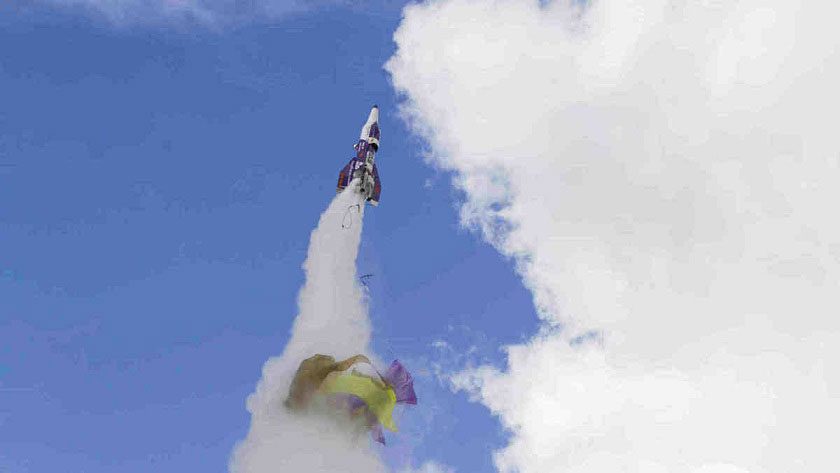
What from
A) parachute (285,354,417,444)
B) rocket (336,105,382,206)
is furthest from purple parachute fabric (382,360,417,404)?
rocket (336,105,382,206)

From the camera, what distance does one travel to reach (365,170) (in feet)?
322

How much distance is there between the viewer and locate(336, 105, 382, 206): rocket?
319 ft

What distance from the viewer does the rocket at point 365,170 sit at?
97.2m

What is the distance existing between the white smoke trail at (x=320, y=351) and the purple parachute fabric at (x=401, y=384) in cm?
531

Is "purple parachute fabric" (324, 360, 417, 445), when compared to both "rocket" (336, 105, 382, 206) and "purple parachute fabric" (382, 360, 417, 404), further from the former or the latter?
"rocket" (336, 105, 382, 206)

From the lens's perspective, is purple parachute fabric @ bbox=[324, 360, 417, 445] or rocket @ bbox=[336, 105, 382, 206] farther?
rocket @ bbox=[336, 105, 382, 206]

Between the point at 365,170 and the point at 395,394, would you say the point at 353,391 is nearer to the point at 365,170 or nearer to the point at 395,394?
the point at 395,394

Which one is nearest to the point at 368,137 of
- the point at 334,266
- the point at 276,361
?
the point at 334,266

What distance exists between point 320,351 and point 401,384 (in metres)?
9.69

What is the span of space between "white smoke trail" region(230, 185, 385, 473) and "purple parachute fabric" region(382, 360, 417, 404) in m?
5.31

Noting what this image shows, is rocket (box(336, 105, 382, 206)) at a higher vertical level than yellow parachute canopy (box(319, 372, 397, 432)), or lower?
higher

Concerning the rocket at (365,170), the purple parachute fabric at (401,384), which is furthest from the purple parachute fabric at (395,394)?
the rocket at (365,170)

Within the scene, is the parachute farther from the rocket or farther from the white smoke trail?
the rocket

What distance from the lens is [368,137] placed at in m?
102
